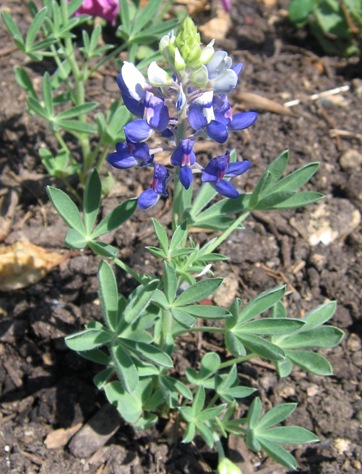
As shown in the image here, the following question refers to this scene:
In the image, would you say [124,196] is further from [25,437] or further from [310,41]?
[310,41]

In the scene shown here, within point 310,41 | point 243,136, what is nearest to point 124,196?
point 243,136

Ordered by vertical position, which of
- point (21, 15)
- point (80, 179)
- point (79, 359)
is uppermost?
point (21, 15)

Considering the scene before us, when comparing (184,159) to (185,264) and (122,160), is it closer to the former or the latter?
(122,160)

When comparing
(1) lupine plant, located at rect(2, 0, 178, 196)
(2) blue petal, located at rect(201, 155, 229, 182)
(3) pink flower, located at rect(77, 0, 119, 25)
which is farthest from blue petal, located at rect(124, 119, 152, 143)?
(3) pink flower, located at rect(77, 0, 119, 25)

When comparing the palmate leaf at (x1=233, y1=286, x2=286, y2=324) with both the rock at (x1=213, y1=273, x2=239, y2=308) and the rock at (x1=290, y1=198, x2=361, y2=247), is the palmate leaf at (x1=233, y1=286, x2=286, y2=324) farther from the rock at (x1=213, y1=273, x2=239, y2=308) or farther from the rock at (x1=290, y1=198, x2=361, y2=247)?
the rock at (x1=290, y1=198, x2=361, y2=247)

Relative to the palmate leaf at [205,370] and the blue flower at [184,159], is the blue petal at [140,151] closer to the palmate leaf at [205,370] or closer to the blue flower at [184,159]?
the blue flower at [184,159]

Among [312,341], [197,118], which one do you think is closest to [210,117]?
[197,118]

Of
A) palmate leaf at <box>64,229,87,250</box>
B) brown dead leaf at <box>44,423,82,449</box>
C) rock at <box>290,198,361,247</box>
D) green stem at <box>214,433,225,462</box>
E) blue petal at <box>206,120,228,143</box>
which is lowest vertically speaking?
rock at <box>290,198,361,247</box>
